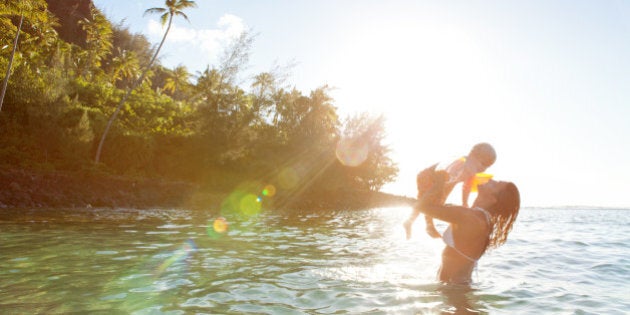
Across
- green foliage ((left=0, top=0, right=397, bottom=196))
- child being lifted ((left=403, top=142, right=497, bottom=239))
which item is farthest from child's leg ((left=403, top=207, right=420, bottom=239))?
green foliage ((left=0, top=0, right=397, bottom=196))

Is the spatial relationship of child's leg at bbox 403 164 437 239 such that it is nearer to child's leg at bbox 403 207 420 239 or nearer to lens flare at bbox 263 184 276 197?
child's leg at bbox 403 207 420 239

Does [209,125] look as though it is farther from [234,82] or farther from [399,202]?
[399,202]

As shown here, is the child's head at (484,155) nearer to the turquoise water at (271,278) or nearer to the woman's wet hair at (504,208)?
the woman's wet hair at (504,208)

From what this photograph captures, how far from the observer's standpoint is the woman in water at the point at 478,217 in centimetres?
461

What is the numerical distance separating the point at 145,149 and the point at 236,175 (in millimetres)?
8486

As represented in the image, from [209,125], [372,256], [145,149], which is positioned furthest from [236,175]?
[372,256]

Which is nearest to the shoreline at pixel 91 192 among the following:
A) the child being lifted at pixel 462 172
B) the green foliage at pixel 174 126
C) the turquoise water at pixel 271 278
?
the green foliage at pixel 174 126

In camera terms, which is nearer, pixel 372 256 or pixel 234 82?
pixel 372 256

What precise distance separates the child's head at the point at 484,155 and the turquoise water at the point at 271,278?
1.72 meters

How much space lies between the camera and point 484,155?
4754 millimetres

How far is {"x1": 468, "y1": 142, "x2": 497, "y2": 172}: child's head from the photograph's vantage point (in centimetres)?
474

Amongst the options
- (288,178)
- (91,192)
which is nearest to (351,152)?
(288,178)

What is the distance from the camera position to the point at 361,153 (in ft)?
146

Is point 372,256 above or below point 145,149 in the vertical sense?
below
